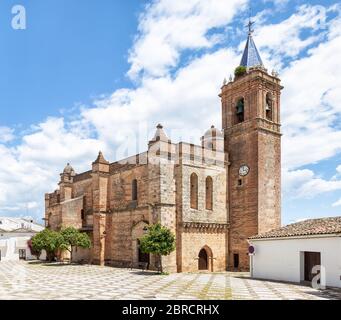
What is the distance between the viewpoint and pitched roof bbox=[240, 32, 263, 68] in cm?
3062

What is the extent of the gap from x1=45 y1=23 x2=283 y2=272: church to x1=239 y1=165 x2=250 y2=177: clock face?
16mm

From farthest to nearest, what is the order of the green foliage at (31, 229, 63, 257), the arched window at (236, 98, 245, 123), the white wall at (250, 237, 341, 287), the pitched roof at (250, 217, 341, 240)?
the green foliage at (31, 229, 63, 257) < the arched window at (236, 98, 245, 123) < the pitched roof at (250, 217, 341, 240) < the white wall at (250, 237, 341, 287)

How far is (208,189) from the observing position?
92.9ft

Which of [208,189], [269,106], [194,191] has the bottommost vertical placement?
[194,191]

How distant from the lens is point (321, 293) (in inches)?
582

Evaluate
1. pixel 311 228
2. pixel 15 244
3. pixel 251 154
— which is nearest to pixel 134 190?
pixel 251 154

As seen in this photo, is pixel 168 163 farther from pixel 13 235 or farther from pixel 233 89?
pixel 13 235

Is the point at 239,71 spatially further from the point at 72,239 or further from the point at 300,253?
the point at 72,239

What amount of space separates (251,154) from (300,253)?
1058 centimetres

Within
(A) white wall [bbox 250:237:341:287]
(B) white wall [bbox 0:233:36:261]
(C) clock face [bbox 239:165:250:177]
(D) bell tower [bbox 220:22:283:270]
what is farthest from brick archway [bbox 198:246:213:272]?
(B) white wall [bbox 0:233:36:261]

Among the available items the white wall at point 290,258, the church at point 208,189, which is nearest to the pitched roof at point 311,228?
the white wall at point 290,258

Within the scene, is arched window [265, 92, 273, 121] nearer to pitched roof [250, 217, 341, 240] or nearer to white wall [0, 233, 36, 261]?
pitched roof [250, 217, 341, 240]

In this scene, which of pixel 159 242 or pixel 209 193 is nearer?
pixel 159 242

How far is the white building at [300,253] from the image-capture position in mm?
16828
